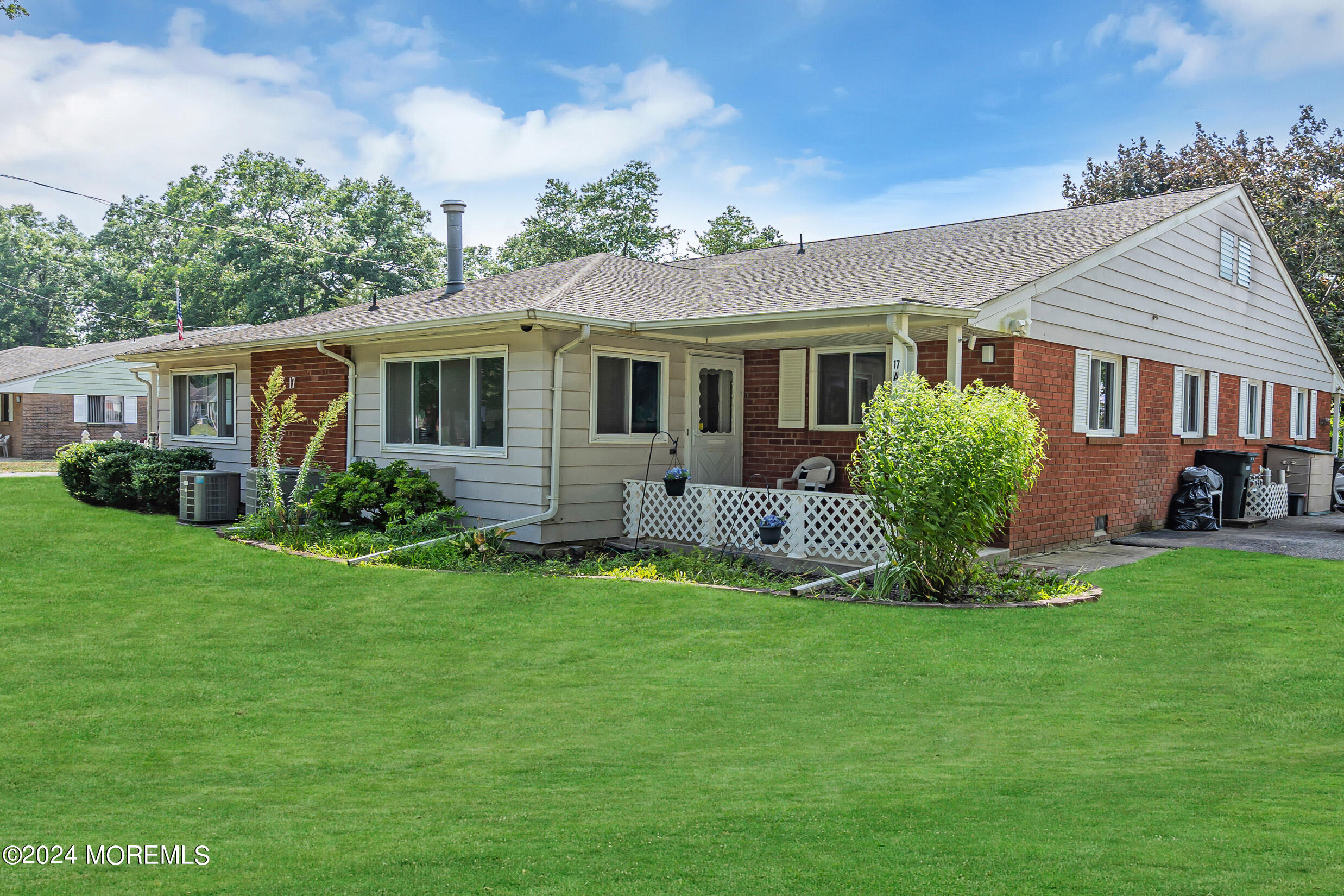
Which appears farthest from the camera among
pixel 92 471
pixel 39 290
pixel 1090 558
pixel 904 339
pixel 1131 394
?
pixel 39 290

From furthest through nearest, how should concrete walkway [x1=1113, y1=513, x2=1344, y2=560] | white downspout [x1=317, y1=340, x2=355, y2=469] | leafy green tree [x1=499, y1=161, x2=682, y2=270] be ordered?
1. leafy green tree [x1=499, y1=161, x2=682, y2=270]
2. white downspout [x1=317, y1=340, x2=355, y2=469]
3. concrete walkway [x1=1113, y1=513, x2=1344, y2=560]

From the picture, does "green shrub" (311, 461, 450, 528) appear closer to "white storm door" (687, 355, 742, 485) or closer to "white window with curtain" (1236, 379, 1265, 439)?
"white storm door" (687, 355, 742, 485)

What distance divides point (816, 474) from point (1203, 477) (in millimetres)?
7030

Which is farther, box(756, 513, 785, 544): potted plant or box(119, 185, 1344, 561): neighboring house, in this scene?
box(119, 185, 1344, 561): neighboring house

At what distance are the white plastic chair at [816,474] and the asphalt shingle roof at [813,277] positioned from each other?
2370mm

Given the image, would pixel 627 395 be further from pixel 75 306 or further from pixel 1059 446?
pixel 75 306

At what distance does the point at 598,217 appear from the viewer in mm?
38844

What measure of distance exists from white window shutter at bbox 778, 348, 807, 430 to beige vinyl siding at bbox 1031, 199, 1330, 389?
3141 mm

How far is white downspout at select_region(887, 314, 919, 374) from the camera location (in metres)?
9.20

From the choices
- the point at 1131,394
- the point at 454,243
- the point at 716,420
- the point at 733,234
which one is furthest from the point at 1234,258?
the point at 733,234

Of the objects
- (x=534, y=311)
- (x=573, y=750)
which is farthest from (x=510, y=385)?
(x=573, y=750)

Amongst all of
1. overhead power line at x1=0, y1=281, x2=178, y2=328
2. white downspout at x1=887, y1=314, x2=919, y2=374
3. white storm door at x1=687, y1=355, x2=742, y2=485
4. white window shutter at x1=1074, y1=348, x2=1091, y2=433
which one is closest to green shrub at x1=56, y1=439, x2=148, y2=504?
white storm door at x1=687, y1=355, x2=742, y2=485

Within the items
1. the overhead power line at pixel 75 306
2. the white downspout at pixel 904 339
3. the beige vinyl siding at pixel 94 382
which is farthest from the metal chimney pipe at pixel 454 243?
the overhead power line at pixel 75 306

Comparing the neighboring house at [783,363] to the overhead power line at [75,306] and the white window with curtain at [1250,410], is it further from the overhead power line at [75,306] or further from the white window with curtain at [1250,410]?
the overhead power line at [75,306]
